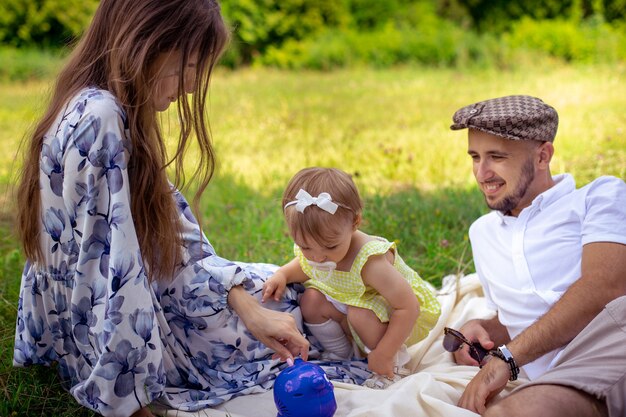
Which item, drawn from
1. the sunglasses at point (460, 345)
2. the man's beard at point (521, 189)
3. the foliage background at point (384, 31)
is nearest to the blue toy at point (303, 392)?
the sunglasses at point (460, 345)

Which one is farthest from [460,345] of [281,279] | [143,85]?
[143,85]

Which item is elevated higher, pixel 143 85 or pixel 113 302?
pixel 143 85

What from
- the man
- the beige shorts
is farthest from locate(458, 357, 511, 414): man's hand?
the beige shorts

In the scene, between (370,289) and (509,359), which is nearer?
(509,359)

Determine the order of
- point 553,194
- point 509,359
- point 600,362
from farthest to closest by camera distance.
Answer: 1. point 553,194
2. point 509,359
3. point 600,362

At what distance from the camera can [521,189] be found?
10.8 ft

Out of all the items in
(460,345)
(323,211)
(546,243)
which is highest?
(323,211)

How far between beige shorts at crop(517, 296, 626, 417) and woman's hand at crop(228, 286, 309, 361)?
0.88 metres

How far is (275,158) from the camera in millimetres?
7066

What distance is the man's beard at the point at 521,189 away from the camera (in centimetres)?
328

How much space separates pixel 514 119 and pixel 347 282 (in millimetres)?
966

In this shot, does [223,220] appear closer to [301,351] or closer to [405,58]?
[301,351]

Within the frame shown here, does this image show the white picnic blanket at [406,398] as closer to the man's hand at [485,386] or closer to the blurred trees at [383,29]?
the man's hand at [485,386]

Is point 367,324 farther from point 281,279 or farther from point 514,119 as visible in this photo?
point 514,119
